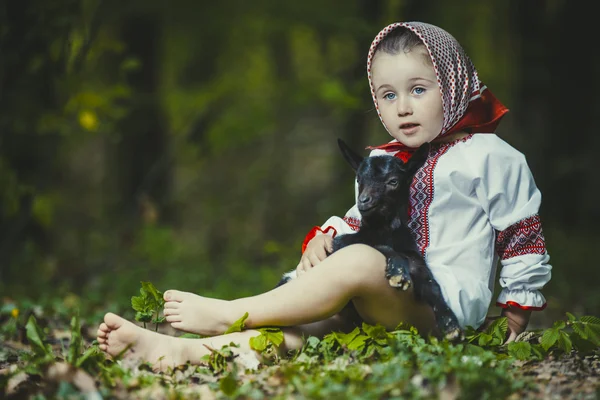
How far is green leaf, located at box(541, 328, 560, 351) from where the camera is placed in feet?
10.1

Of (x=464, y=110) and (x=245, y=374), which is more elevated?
(x=464, y=110)

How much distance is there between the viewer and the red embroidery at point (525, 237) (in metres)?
3.11

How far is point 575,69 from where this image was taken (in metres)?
8.93

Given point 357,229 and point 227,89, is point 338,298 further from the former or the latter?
point 227,89

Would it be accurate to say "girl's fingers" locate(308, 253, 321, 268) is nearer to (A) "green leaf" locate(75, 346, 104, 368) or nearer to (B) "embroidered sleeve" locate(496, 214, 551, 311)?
(B) "embroidered sleeve" locate(496, 214, 551, 311)

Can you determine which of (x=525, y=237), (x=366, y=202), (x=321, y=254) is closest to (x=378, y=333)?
(x=321, y=254)

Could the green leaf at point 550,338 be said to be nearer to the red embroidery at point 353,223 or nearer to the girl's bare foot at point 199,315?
the red embroidery at point 353,223

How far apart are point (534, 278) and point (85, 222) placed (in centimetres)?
735

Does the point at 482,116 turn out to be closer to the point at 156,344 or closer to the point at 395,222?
the point at 395,222

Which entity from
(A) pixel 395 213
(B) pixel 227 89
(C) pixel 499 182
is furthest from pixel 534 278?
(B) pixel 227 89

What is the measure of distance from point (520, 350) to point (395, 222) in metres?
0.80

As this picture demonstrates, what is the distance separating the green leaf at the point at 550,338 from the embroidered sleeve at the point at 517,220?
13 centimetres

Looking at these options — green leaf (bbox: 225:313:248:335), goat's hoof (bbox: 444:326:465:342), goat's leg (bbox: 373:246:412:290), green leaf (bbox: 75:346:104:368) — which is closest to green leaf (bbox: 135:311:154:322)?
green leaf (bbox: 75:346:104:368)

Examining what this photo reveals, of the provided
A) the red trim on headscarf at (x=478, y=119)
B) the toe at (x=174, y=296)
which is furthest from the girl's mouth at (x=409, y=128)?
the toe at (x=174, y=296)
